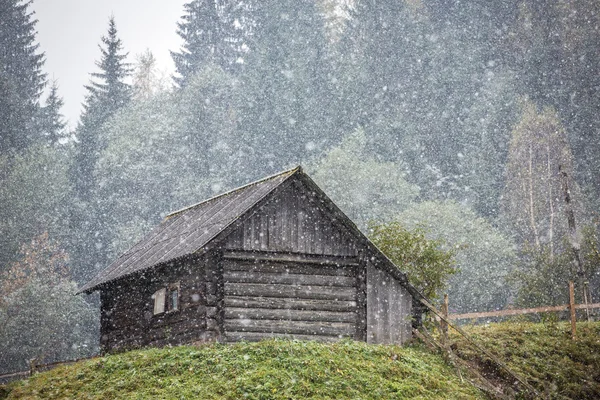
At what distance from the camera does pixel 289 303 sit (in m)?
23.1

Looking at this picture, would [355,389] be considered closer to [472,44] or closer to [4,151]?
[4,151]

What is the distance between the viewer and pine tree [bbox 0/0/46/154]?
69.4m

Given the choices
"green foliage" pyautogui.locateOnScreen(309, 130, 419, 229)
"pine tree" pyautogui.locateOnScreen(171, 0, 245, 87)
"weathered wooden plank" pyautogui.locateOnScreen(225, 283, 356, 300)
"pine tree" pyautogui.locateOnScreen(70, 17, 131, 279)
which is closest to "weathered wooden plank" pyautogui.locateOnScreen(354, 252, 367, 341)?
"weathered wooden plank" pyautogui.locateOnScreen(225, 283, 356, 300)

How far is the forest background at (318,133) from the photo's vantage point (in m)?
55.0

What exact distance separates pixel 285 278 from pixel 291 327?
4.87 ft

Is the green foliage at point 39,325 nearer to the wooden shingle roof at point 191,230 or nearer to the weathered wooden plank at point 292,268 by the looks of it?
the wooden shingle roof at point 191,230

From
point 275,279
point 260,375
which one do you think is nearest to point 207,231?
point 275,279

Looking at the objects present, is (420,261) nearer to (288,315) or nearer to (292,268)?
(292,268)

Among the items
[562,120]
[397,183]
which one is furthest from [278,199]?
[562,120]

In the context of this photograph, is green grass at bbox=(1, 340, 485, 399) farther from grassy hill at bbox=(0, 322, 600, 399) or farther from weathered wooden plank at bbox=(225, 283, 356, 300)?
weathered wooden plank at bbox=(225, 283, 356, 300)

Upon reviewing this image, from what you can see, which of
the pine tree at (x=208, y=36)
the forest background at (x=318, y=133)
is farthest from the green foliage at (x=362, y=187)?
the pine tree at (x=208, y=36)

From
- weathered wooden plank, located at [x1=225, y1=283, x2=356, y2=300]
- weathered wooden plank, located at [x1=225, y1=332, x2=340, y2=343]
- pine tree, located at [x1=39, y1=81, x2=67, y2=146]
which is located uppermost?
pine tree, located at [x1=39, y1=81, x2=67, y2=146]

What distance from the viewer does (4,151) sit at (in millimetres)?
66938

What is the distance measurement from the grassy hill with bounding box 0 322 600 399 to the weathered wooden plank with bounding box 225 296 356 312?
5.02 feet
